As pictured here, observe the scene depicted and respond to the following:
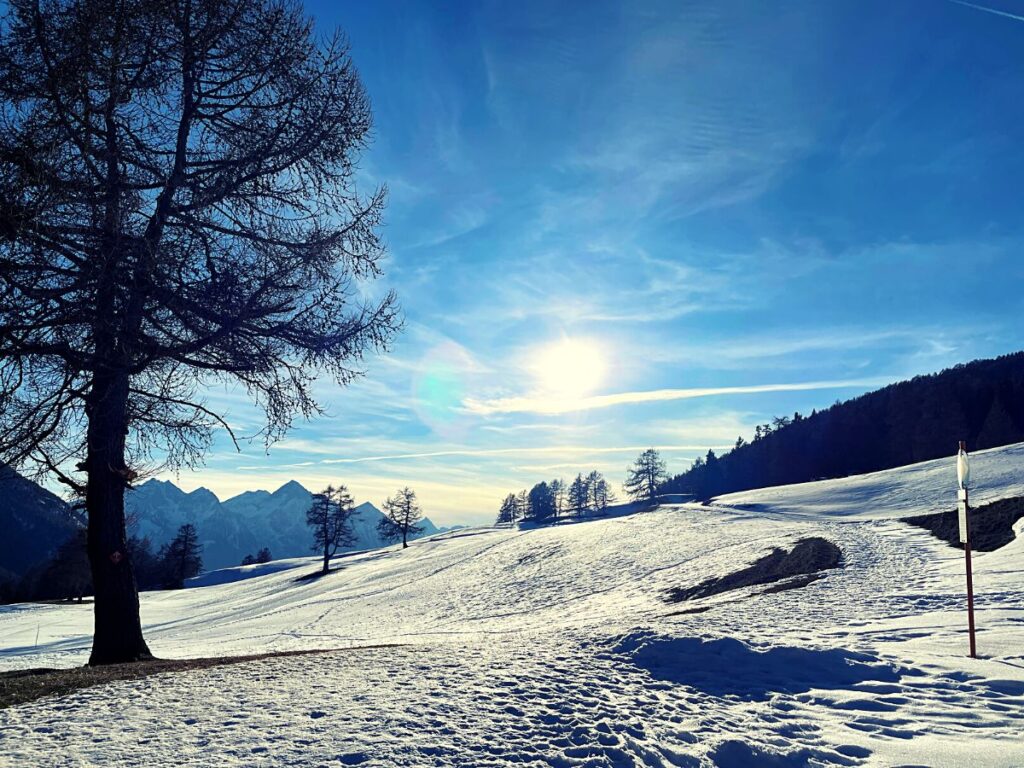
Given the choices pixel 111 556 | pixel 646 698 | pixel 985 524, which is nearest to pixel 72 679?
pixel 111 556

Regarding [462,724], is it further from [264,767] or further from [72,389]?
[72,389]

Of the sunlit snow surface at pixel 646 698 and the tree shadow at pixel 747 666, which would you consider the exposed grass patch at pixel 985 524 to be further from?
the tree shadow at pixel 747 666

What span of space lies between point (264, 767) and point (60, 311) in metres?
4.89

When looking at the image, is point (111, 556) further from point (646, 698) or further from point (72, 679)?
point (646, 698)

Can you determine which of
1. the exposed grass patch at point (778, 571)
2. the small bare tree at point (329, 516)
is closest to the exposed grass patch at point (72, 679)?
the exposed grass patch at point (778, 571)

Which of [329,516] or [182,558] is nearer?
[329,516]

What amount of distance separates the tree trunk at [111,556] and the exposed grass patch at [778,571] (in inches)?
577

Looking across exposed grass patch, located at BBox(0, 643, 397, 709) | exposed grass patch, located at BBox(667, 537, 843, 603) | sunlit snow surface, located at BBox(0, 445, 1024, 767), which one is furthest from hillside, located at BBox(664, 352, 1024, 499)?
exposed grass patch, located at BBox(0, 643, 397, 709)

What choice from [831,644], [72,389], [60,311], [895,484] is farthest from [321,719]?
[895,484]

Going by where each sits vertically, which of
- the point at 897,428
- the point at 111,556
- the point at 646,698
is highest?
the point at 897,428

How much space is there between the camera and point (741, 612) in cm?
1168

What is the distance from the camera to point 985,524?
19953mm

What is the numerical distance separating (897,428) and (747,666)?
4471 inches

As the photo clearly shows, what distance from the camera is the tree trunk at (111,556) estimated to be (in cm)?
831
